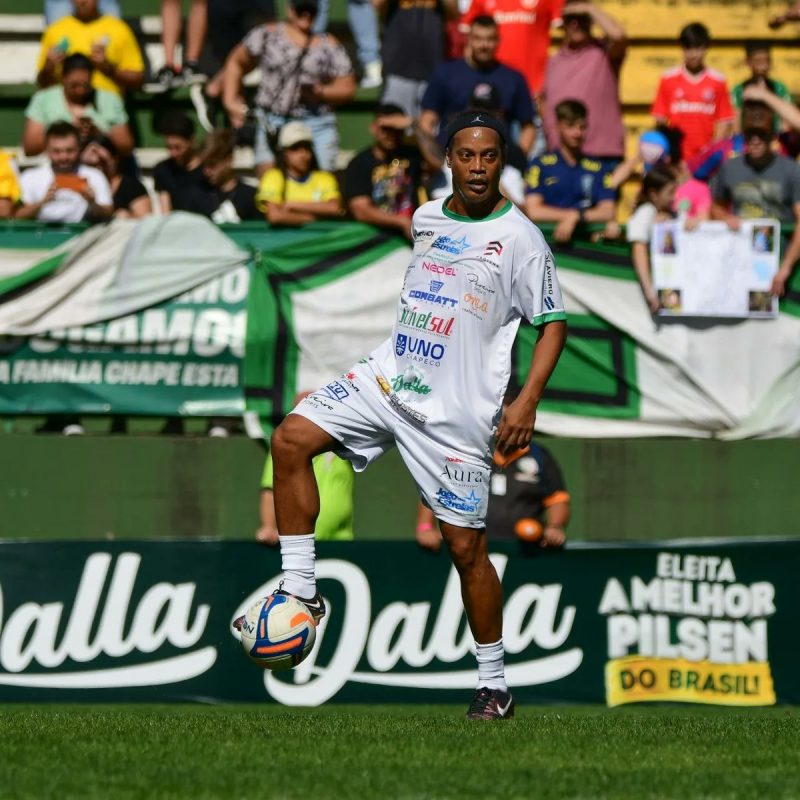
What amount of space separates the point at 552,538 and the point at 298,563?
4.21m

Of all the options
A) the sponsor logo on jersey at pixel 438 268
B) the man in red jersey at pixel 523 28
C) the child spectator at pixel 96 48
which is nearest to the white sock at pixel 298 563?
the sponsor logo on jersey at pixel 438 268

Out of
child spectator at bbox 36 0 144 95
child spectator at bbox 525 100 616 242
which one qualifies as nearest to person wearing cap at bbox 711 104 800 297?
child spectator at bbox 525 100 616 242

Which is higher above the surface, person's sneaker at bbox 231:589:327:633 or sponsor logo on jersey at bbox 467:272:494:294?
sponsor logo on jersey at bbox 467:272:494:294

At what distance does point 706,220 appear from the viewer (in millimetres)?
12648

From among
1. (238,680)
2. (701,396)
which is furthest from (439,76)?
(238,680)

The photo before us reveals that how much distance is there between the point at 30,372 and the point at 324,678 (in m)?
3.42

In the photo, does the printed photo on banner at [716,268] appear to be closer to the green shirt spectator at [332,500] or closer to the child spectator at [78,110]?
the green shirt spectator at [332,500]

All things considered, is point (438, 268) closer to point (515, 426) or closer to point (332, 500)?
point (515, 426)

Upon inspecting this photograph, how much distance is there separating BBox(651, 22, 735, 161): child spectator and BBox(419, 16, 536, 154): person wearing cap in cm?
149

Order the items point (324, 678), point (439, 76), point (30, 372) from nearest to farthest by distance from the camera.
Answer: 1. point (324, 678)
2. point (30, 372)
3. point (439, 76)

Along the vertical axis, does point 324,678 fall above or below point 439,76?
below

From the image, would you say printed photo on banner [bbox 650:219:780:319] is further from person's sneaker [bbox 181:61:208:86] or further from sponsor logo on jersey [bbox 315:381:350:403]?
sponsor logo on jersey [bbox 315:381:350:403]

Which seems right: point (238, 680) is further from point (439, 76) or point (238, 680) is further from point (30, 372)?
point (439, 76)

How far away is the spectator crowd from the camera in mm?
12812
